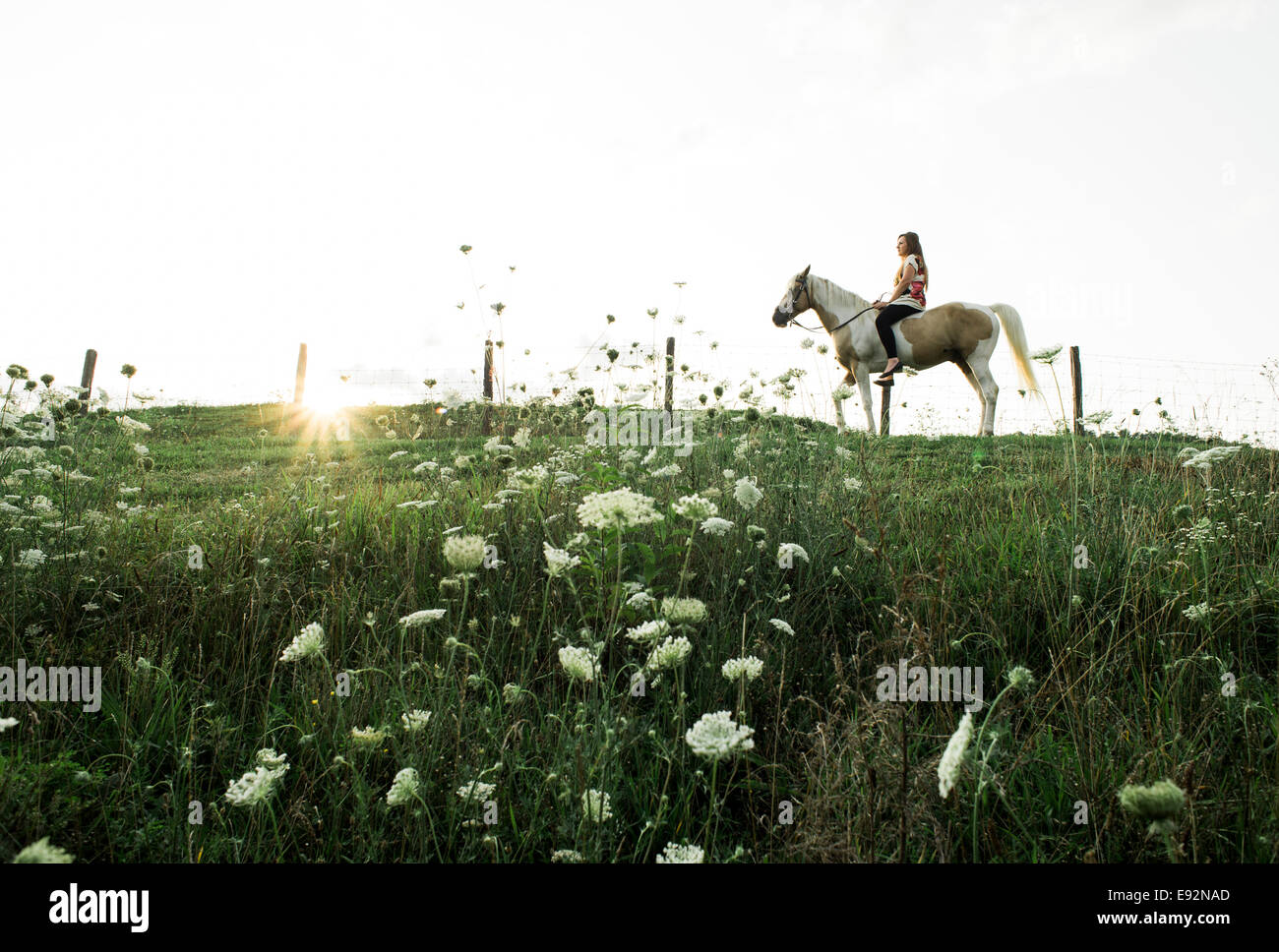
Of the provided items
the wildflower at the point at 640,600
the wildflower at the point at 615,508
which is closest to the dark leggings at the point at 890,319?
the wildflower at the point at 640,600

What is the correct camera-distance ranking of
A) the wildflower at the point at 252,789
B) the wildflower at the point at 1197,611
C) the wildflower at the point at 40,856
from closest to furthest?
the wildflower at the point at 40,856
the wildflower at the point at 252,789
the wildflower at the point at 1197,611

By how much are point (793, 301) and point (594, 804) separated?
9602 millimetres

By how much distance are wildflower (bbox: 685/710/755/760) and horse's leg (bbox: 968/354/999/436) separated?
984cm

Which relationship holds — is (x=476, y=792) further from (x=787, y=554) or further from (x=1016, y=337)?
(x=1016, y=337)

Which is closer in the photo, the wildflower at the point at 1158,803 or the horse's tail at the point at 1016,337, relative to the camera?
the wildflower at the point at 1158,803

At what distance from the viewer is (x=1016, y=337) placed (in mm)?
10469

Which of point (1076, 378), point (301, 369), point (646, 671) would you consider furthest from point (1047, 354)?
point (301, 369)

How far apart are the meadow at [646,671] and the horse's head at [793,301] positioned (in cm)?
597

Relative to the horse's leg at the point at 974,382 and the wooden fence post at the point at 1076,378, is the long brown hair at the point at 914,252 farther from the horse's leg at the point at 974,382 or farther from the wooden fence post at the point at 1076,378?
the wooden fence post at the point at 1076,378

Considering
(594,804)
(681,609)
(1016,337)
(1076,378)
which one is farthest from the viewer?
(1076,378)

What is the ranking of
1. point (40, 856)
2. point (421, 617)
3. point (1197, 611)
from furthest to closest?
point (1197, 611) < point (421, 617) < point (40, 856)

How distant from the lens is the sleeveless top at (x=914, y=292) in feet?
33.4

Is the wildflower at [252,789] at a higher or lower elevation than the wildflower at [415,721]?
lower
